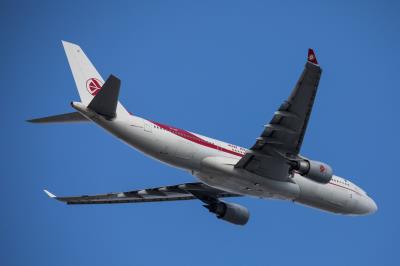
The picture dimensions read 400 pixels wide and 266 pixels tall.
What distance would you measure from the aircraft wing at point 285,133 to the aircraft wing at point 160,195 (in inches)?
241

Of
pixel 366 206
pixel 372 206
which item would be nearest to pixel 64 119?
pixel 366 206

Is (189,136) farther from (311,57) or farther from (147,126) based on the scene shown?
(311,57)

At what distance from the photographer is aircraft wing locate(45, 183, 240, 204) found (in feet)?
151

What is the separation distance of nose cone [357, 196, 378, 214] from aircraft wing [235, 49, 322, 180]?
6.63 m

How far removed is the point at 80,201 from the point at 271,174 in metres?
13.5

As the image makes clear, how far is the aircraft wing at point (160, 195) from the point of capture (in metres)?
46.1

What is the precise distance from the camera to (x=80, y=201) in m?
47.2

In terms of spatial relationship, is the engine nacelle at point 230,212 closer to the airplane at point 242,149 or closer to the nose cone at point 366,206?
the airplane at point 242,149

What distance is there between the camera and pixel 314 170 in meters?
39.6

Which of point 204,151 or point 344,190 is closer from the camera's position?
point 204,151

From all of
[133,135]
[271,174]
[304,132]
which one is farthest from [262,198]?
[133,135]

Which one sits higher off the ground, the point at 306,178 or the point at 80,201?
the point at 306,178

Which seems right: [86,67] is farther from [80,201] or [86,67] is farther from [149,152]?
[80,201]

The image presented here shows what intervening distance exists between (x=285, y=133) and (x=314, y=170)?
9.65 feet
